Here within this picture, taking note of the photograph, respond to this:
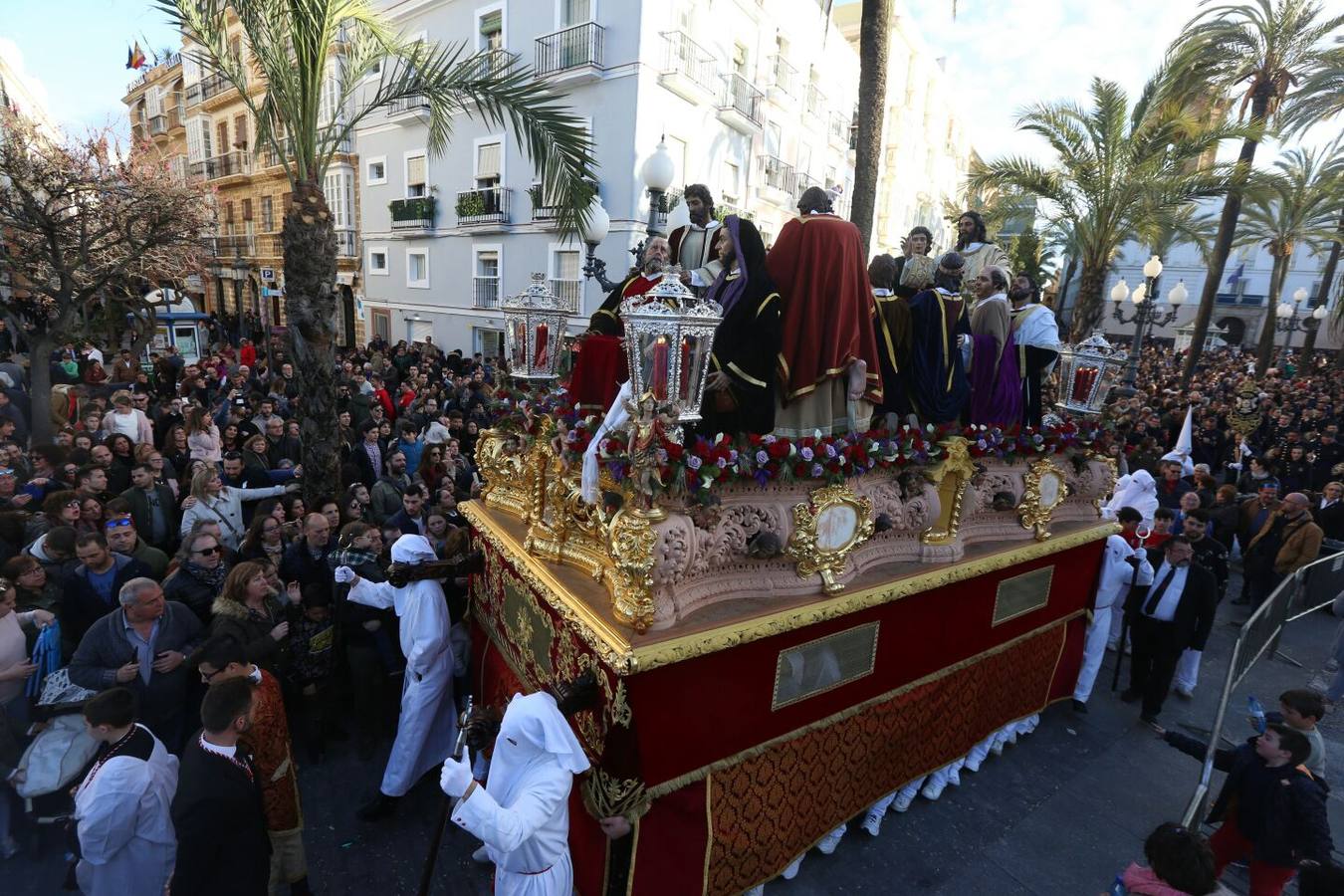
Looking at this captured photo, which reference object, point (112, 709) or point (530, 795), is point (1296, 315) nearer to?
point (530, 795)

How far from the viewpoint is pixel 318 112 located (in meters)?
6.14

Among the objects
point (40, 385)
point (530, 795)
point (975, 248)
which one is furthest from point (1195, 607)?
point (40, 385)

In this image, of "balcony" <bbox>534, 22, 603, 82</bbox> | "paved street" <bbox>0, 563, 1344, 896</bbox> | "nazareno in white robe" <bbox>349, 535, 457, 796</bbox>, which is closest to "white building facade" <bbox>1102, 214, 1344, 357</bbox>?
"balcony" <bbox>534, 22, 603, 82</bbox>

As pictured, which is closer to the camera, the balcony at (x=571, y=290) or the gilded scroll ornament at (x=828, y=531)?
the gilded scroll ornament at (x=828, y=531)

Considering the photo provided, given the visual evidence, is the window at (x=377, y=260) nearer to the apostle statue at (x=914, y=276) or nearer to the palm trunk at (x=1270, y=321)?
the apostle statue at (x=914, y=276)

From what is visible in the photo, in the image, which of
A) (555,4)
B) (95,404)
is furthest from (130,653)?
(555,4)

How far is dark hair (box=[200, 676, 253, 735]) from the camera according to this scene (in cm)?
286

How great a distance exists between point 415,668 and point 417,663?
0.17ft

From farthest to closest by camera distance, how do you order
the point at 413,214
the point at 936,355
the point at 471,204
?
the point at 413,214 < the point at 471,204 < the point at 936,355

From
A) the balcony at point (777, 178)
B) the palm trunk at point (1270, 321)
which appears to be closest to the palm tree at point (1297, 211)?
the palm trunk at point (1270, 321)

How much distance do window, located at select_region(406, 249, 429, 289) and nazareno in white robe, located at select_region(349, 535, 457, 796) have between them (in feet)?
67.6

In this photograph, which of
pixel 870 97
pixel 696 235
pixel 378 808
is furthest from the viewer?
pixel 870 97

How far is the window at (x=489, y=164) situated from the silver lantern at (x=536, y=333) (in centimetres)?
1638

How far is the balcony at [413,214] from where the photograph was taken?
2155cm
